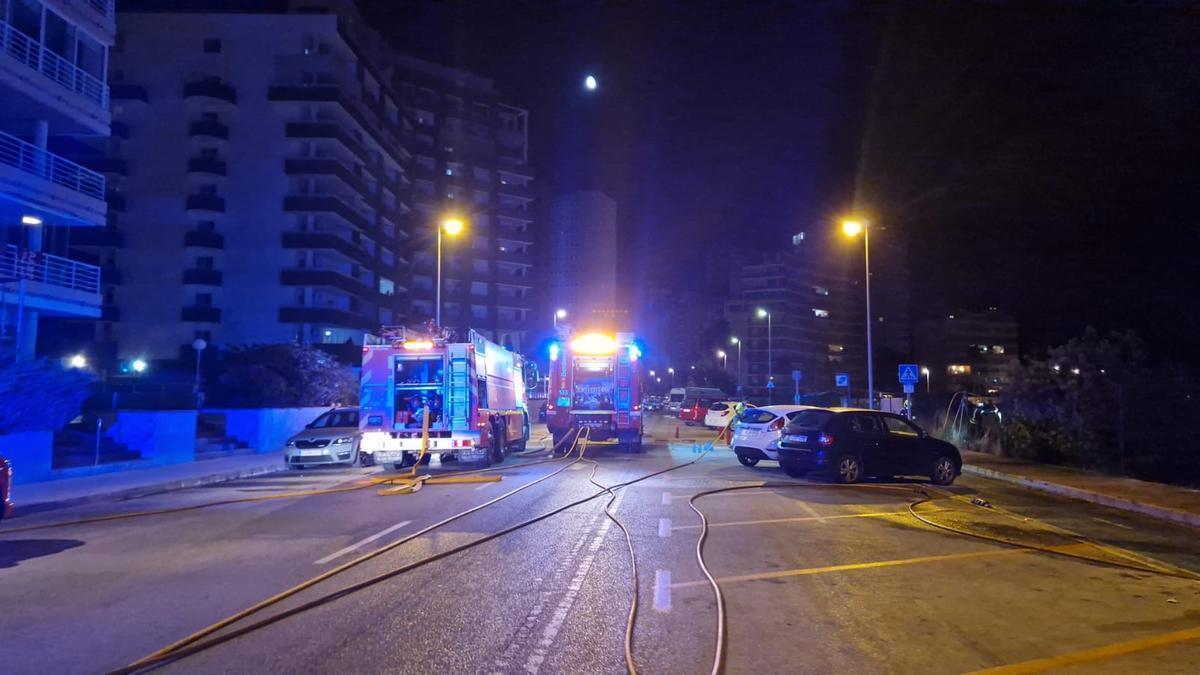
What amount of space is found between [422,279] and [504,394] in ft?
208

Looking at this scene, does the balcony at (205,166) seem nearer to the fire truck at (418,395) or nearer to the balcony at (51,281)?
the balcony at (51,281)

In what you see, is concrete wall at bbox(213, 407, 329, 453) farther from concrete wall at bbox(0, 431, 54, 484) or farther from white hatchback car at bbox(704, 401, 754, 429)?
white hatchback car at bbox(704, 401, 754, 429)

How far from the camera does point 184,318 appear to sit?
198 feet

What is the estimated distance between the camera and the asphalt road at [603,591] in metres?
5.78

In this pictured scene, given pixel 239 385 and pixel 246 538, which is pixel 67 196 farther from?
pixel 246 538

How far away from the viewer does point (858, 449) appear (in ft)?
56.2

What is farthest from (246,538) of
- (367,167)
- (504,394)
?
(367,167)

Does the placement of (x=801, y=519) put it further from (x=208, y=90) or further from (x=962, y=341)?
(x=962, y=341)

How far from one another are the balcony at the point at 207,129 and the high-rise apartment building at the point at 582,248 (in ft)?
181

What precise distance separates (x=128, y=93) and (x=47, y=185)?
40877 millimetres

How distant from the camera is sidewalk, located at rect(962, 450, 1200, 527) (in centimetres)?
1368

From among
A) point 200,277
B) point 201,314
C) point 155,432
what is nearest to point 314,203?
point 200,277

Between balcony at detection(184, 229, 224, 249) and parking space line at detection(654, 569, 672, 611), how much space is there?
60.9 meters

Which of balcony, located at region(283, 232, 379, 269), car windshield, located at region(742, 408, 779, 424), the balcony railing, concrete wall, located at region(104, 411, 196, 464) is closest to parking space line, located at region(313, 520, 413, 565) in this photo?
car windshield, located at region(742, 408, 779, 424)
